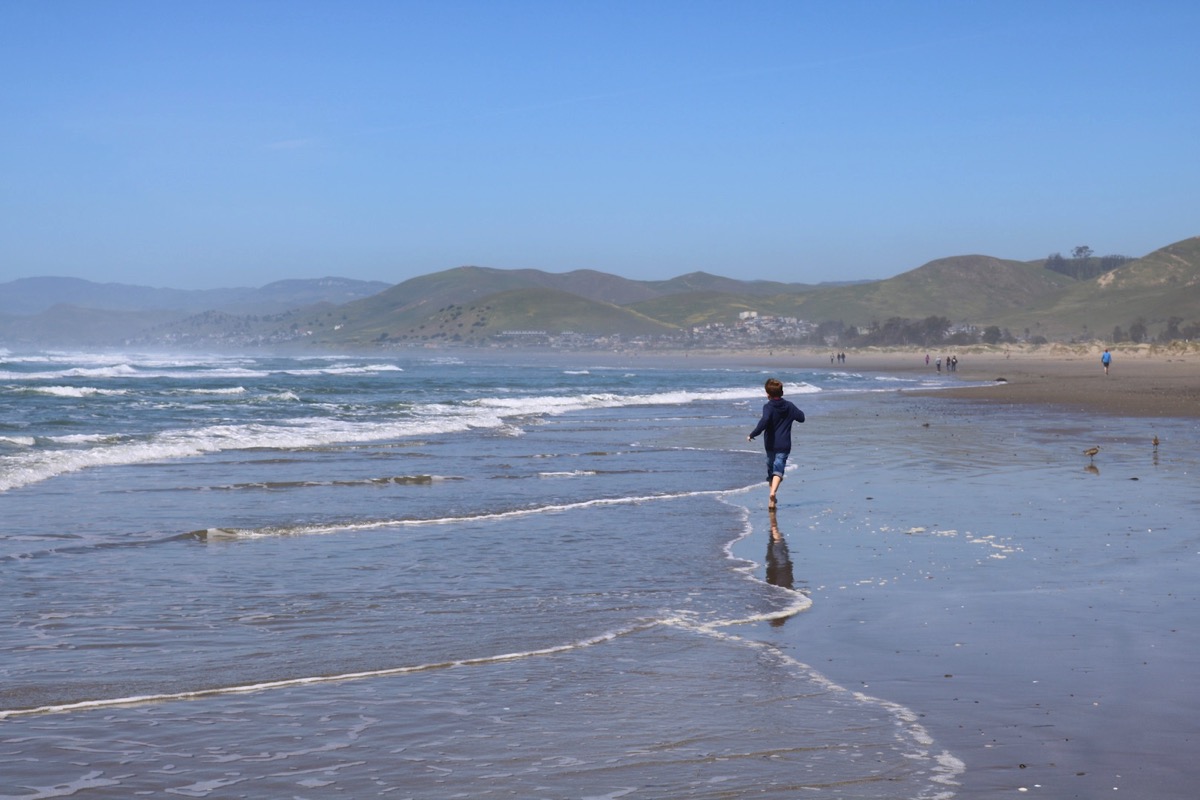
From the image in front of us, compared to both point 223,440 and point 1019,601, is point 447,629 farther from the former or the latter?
point 223,440

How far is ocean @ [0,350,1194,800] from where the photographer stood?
5.58 meters

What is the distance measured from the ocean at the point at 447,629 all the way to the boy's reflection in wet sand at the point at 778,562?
0.06 m

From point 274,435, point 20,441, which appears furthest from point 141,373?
point 20,441

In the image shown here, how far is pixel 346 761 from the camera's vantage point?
5637 millimetres

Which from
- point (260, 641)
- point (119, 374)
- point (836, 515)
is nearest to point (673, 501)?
point (836, 515)

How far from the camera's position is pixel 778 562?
37.0 feet

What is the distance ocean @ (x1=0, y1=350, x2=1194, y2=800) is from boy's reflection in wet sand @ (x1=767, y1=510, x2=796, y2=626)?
56 mm

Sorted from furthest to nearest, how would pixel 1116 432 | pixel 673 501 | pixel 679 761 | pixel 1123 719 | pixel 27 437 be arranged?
pixel 1116 432, pixel 27 437, pixel 673 501, pixel 1123 719, pixel 679 761

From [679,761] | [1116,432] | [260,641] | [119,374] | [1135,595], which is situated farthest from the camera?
[119,374]

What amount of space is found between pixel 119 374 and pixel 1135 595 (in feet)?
218

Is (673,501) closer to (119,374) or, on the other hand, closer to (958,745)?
(958,745)

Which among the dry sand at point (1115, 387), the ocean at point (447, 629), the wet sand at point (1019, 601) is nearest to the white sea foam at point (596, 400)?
the dry sand at point (1115, 387)

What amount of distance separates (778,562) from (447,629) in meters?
3.96

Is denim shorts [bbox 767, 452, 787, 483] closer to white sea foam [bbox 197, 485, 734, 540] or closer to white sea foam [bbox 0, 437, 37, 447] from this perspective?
white sea foam [bbox 197, 485, 734, 540]
